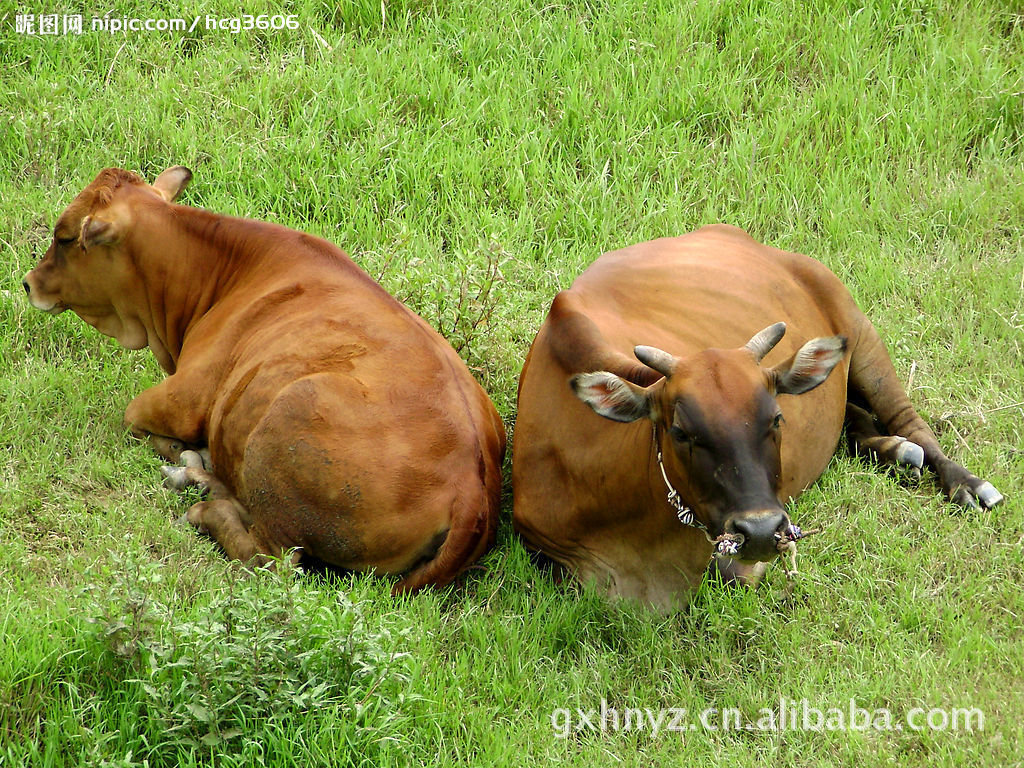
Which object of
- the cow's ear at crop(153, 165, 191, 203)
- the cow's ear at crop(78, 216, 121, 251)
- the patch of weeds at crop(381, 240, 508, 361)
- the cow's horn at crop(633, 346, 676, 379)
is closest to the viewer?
the cow's horn at crop(633, 346, 676, 379)

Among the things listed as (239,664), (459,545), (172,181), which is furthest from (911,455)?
(172,181)

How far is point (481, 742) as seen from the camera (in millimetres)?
4461

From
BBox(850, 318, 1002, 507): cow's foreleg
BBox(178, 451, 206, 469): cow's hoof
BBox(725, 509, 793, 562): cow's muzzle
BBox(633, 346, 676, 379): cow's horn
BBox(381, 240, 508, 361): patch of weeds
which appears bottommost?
BBox(178, 451, 206, 469): cow's hoof

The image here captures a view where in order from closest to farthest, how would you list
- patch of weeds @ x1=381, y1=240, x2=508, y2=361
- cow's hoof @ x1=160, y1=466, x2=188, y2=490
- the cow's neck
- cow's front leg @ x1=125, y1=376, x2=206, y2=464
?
cow's hoof @ x1=160, y1=466, x2=188, y2=490
cow's front leg @ x1=125, y1=376, x2=206, y2=464
the cow's neck
patch of weeds @ x1=381, y1=240, x2=508, y2=361

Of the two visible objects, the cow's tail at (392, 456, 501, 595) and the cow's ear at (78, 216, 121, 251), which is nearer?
the cow's tail at (392, 456, 501, 595)

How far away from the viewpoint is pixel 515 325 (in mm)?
6785

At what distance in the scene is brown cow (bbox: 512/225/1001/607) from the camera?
14.9 feet

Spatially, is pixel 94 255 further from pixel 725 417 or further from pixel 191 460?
pixel 725 417

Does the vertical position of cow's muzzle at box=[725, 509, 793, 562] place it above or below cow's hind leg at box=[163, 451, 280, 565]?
above

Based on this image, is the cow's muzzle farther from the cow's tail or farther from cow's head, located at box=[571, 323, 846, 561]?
the cow's tail

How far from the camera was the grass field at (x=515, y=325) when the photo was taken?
4387mm

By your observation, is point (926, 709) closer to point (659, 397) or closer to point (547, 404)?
point (659, 397)

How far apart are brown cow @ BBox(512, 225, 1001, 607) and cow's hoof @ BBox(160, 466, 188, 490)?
5.00ft

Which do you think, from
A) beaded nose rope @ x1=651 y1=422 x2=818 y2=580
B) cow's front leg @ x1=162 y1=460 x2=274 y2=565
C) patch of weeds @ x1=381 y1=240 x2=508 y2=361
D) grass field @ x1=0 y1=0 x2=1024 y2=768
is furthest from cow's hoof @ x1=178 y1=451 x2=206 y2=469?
beaded nose rope @ x1=651 y1=422 x2=818 y2=580
